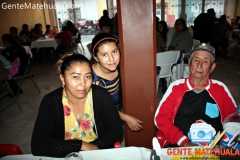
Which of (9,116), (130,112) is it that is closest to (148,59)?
(130,112)

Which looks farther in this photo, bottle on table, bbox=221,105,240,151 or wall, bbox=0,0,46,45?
wall, bbox=0,0,46,45

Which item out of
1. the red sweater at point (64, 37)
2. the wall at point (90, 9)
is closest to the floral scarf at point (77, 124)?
the red sweater at point (64, 37)

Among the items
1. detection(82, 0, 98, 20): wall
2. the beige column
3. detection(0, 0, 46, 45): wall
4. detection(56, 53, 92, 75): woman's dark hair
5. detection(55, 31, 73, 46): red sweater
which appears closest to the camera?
detection(56, 53, 92, 75): woman's dark hair

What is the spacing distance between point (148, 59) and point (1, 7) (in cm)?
766

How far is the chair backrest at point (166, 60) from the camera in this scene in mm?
3087

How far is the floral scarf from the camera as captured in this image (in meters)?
1.35

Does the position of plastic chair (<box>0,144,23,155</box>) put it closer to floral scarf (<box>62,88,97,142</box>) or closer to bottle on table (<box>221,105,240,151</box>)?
floral scarf (<box>62,88,97,142</box>)

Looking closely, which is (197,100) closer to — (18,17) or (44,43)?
(44,43)

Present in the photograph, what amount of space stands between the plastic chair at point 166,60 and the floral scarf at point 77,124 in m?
1.93

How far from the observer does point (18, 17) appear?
8273mm

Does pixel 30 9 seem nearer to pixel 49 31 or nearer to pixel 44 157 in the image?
pixel 49 31

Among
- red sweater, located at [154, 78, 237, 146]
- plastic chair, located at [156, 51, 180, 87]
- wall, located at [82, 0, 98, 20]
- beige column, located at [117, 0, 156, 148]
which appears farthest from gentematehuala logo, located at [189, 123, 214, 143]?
wall, located at [82, 0, 98, 20]

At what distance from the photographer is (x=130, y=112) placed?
1793 mm

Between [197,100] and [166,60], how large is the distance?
5.61 ft
